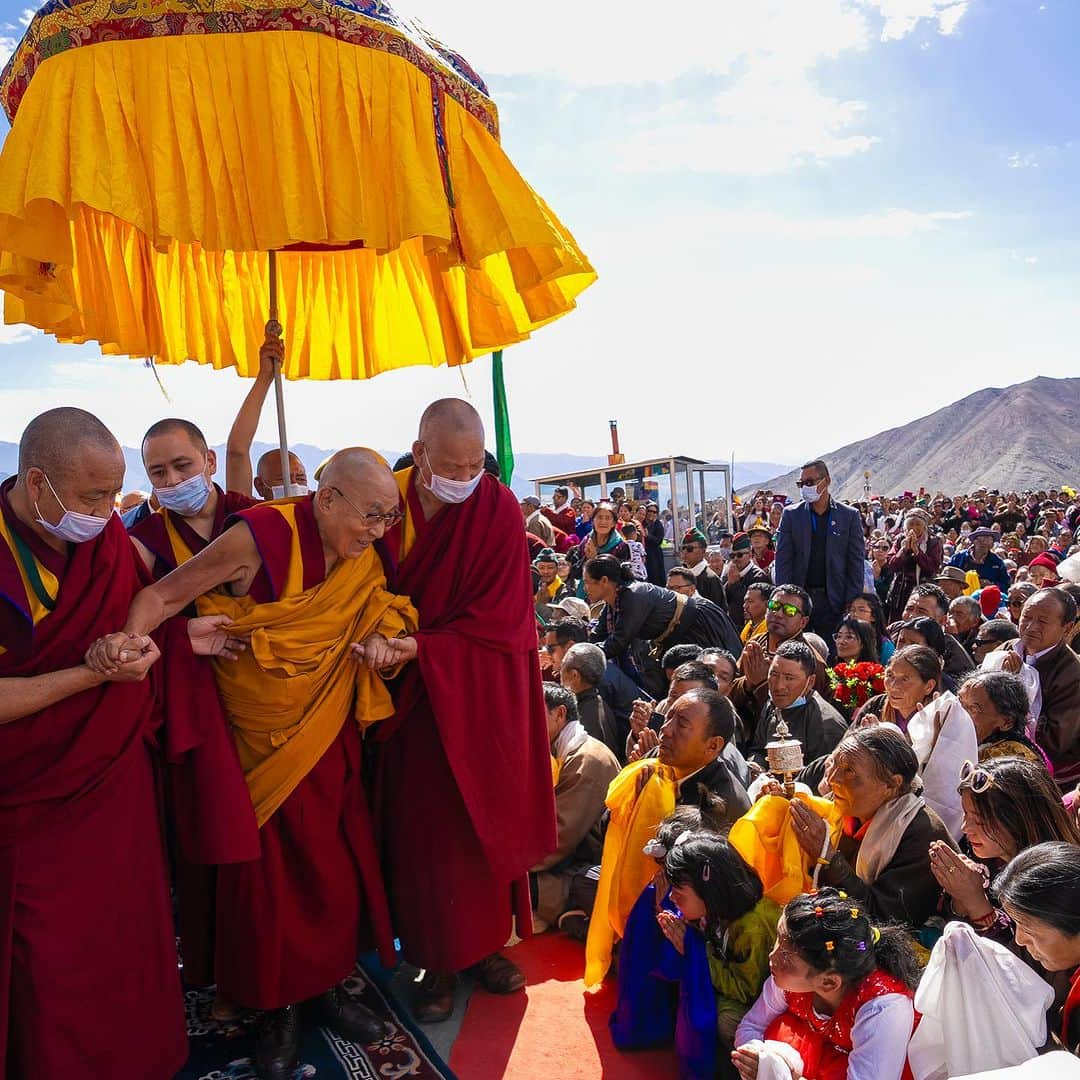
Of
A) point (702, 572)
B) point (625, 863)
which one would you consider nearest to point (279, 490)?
point (625, 863)

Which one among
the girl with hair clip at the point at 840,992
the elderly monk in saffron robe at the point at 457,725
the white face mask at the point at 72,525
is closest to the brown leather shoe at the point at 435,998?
the elderly monk in saffron robe at the point at 457,725

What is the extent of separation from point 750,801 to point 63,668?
97.8 inches

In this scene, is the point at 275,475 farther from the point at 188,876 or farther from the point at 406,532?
the point at 188,876

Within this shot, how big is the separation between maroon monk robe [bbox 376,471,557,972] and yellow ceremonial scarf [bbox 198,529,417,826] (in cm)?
21

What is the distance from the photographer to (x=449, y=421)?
294 cm

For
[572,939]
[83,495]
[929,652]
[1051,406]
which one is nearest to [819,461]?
[929,652]

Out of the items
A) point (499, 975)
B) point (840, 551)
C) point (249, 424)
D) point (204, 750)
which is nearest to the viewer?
point (204, 750)

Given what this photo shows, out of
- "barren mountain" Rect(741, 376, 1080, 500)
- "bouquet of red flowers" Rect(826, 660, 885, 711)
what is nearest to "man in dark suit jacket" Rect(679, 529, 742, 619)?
"bouquet of red flowers" Rect(826, 660, 885, 711)

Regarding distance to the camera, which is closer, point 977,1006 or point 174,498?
point 977,1006

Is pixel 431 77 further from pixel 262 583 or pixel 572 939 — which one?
pixel 572 939

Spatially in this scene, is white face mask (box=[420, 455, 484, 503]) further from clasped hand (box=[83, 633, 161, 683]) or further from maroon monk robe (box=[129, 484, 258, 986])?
clasped hand (box=[83, 633, 161, 683])

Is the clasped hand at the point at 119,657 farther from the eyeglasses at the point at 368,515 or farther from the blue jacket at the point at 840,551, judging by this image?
the blue jacket at the point at 840,551

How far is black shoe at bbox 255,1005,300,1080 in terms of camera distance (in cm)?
277

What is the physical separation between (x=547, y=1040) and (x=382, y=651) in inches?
57.0
